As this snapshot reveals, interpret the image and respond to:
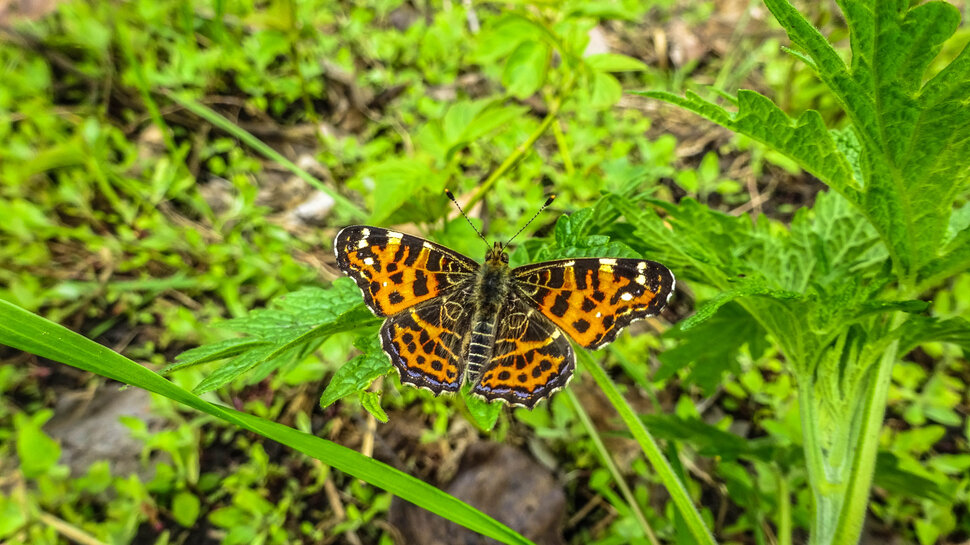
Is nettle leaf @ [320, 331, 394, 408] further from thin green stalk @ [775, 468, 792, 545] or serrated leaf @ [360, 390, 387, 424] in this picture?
thin green stalk @ [775, 468, 792, 545]

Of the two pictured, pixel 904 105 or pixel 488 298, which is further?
pixel 488 298

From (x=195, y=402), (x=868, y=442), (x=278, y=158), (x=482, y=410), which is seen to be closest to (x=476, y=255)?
(x=482, y=410)

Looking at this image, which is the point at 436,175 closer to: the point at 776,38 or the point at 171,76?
the point at 171,76

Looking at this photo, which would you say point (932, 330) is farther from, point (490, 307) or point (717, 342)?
point (490, 307)

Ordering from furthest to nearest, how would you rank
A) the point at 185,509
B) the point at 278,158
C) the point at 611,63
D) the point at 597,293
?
the point at 278,158 < the point at 611,63 < the point at 185,509 < the point at 597,293

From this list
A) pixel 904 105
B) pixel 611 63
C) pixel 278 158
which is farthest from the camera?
pixel 278 158

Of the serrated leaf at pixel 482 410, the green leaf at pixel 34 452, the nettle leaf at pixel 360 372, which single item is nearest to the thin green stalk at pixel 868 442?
the serrated leaf at pixel 482 410

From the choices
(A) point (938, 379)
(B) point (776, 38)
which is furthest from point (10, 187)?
(B) point (776, 38)
